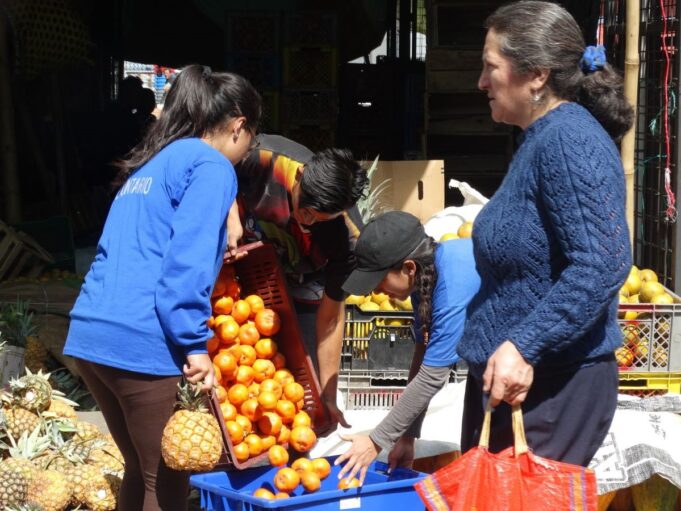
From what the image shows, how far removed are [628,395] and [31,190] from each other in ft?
22.0

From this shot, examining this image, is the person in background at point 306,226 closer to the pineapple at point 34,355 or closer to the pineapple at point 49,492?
the pineapple at point 49,492

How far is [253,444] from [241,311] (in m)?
0.48

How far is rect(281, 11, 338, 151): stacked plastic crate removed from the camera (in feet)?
30.1

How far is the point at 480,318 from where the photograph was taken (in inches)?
105

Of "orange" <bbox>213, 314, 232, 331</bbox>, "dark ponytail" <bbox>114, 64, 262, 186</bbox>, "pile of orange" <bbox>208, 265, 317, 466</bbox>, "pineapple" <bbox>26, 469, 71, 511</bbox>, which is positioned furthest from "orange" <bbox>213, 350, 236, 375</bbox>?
"pineapple" <bbox>26, 469, 71, 511</bbox>

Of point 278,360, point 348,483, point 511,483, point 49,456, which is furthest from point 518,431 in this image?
point 49,456

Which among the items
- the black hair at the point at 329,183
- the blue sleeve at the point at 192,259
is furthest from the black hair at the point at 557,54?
the black hair at the point at 329,183

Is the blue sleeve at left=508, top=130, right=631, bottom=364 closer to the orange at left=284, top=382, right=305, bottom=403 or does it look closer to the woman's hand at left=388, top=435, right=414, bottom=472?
the woman's hand at left=388, top=435, right=414, bottom=472

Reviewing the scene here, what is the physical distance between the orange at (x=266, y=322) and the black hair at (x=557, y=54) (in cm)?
167

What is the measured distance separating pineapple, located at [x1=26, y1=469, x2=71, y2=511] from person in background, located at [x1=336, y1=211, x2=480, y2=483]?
147 cm

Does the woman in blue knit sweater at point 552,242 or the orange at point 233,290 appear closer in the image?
the woman in blue knit sweater at point 552,242

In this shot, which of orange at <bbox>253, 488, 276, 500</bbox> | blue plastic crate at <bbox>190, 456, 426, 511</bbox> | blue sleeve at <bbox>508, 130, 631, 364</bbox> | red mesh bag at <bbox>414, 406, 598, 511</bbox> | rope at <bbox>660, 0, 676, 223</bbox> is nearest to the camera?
blue sleeve at <bbox>508, 130, 631, 364</bbox>

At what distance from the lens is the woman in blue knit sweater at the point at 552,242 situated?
7.89 ft

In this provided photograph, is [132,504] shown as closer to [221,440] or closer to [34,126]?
[221,440]
